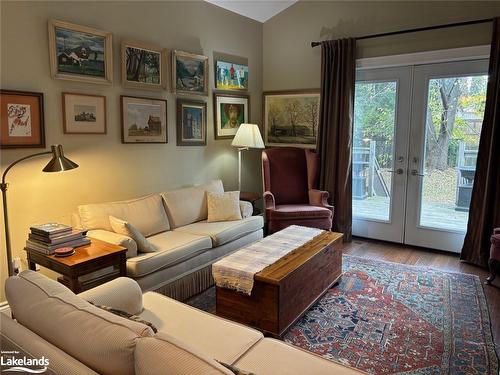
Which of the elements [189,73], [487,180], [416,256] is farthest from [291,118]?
[487,180]

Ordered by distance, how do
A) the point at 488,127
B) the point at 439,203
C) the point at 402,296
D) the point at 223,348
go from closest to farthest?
the point at 223,348
the point at 402,296
the point at 488,127
the point at 439,203

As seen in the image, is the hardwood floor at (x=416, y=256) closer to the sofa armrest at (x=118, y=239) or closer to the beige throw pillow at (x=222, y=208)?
the beige throw pillow at (x=222, y=208)

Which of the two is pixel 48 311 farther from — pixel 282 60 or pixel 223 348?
pixel 282 60

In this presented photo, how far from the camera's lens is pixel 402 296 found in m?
3.27

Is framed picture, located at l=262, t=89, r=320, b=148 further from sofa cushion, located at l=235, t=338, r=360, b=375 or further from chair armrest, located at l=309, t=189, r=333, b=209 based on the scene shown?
Answer: sofa cushion, located at l=235, t=338, r=360, b=375

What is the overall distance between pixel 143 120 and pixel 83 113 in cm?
67

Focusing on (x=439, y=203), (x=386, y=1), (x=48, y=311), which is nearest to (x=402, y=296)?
(x=439, y=203)

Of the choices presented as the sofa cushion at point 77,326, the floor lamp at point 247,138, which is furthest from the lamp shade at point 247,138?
the sofa cushion at point 77,326

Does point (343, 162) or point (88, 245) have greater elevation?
point (343, 162)

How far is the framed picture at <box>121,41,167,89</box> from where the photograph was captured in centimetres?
367

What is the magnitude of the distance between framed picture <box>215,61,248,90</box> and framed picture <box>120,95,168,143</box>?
0.99 meters

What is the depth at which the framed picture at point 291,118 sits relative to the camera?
514 cm

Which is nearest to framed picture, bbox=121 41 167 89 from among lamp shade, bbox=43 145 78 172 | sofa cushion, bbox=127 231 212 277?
lamp shade, bbox=43 145 78 172

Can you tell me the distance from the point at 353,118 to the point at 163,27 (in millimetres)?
2495
